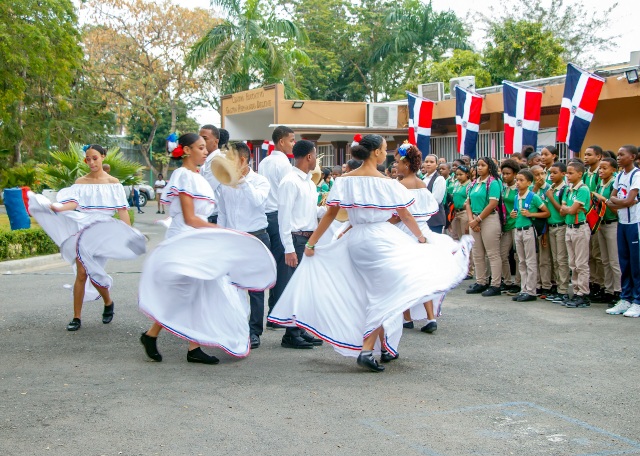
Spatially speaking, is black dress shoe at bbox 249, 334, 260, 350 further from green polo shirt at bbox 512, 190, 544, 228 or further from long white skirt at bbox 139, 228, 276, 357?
green polo shirt at bbox 512, 190, 544, 228

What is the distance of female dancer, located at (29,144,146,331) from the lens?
27.0ft

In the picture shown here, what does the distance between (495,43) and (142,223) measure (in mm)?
15116

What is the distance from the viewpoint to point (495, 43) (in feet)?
103

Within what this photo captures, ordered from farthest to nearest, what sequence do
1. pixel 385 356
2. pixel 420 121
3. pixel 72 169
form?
1. pixel 72 169
2. pixel 420 121
3. pixel 385 356

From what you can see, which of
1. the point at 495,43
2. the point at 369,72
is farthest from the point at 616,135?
the point at 369,72

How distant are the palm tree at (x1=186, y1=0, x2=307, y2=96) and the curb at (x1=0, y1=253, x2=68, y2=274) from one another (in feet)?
53.0

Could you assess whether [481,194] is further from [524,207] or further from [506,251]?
[506,251]

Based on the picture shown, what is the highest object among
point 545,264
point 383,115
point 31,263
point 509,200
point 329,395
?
point 383,115

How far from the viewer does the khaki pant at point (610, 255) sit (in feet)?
31.5

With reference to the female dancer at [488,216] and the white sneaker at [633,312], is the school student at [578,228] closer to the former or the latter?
the white sneaker at [633,312]

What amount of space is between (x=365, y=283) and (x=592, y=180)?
177 inches

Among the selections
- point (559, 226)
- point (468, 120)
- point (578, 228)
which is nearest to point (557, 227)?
point (559, 226)

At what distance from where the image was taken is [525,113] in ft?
47.5

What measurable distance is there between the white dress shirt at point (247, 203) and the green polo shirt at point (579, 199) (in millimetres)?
4066
